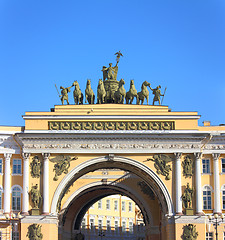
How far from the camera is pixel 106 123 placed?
180 ft

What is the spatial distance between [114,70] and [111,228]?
1332 inches

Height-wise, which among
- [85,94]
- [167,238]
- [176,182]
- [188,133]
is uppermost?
[85,94]

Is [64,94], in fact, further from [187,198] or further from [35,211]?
[187,198]

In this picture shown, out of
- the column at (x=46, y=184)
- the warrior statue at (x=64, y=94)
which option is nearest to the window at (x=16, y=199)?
the column at (x=46, y=184)

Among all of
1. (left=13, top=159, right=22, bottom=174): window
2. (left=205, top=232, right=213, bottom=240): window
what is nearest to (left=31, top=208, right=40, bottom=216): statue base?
(left=13, top=159, right=22, bottom=174): window

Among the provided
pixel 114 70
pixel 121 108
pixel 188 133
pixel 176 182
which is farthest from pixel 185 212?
pixel 114 70

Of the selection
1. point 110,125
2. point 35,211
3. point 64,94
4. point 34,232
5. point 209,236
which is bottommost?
point 209,236

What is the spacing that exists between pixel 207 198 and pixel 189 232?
426 centimetres

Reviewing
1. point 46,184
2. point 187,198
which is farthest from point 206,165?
point 46,184

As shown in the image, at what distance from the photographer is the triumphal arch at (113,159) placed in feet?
175

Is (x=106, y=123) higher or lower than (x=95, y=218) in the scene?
higher

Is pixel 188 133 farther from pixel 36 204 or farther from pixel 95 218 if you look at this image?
pixel 95 218

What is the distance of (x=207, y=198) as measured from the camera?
5572cm

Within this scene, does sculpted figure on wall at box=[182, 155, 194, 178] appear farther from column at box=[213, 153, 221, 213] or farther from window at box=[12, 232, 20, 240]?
window at box=[12, 232, 20, 240]
